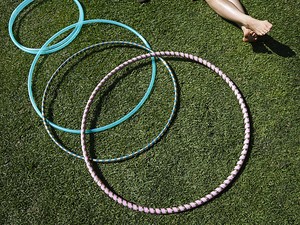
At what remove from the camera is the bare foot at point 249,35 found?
4.53 m

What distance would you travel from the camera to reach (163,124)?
4566 mm

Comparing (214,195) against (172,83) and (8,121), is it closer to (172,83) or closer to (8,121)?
(172,83)

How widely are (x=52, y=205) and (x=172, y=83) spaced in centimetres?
221

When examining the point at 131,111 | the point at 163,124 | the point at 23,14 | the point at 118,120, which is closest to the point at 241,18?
the point at 163,124

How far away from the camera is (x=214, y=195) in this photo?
408cm

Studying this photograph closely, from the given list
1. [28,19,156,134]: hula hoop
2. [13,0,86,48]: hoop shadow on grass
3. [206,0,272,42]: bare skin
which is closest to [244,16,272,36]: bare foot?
[206,0,272,42]: bare skin

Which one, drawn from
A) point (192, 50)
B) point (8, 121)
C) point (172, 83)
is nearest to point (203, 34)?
point (192, 50)

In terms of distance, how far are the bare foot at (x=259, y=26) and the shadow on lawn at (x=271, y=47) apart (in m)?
0.39

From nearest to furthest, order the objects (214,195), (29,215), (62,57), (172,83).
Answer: (214,195) → (29,215) → (172,83) → (62,57)

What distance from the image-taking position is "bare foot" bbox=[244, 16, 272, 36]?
4.36m

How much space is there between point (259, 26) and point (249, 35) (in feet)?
0.71

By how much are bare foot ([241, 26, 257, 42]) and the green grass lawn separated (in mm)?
169

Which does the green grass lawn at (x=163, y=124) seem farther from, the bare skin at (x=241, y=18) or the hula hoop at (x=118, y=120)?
the bare skin at (x=241, y=18)

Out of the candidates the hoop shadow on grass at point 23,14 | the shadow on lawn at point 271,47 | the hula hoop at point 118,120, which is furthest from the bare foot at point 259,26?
the hoop shadow on grass at point 23,14
